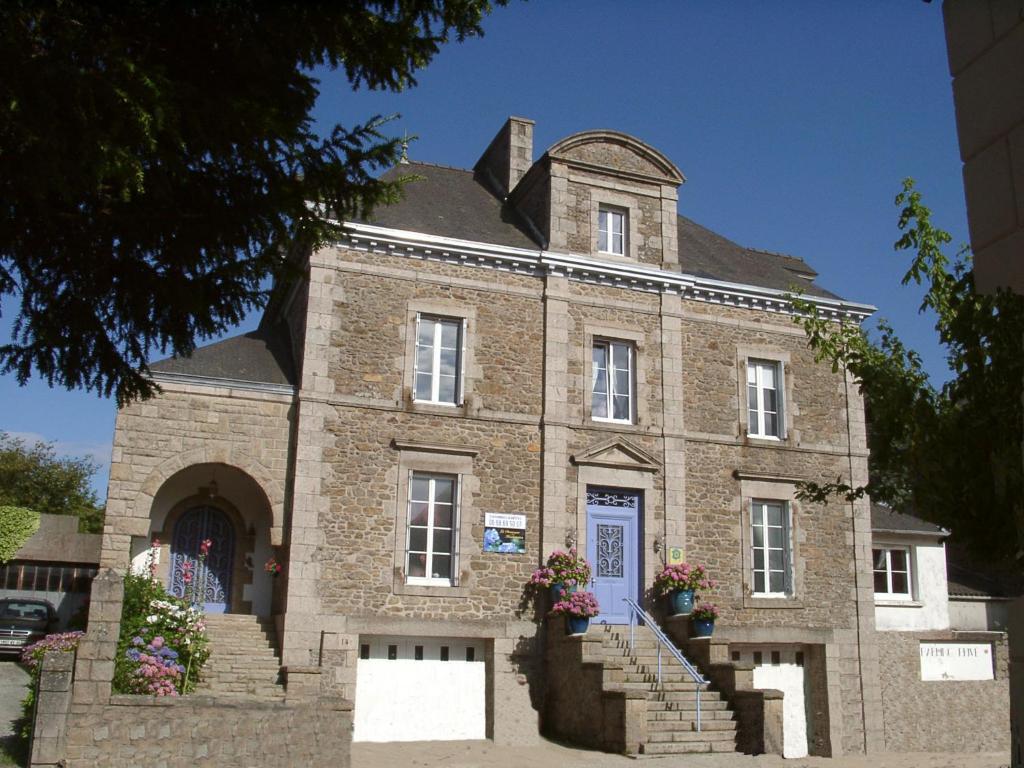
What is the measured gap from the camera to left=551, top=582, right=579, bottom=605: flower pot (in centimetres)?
1502

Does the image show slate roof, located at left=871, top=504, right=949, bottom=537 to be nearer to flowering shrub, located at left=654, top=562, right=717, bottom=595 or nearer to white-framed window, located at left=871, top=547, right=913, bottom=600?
white-framed window, located at left=871, top=547, right=913, bottom=600

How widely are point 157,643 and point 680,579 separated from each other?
25.2 ft

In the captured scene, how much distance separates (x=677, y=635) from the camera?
1537cm

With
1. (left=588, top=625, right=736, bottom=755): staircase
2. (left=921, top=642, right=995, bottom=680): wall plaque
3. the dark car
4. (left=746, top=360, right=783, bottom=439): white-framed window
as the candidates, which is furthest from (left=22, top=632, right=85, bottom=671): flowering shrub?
(left=921, top=642, right=995, bottom=680): wall plaque

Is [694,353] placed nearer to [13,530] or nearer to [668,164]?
[668,164]

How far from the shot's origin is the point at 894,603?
18.6m

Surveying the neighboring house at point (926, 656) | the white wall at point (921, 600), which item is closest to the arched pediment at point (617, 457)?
the neighboring house at point (926, 656)

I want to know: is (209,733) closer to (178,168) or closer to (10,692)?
(10,692)

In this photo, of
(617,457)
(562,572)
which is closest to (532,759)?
(562,572)

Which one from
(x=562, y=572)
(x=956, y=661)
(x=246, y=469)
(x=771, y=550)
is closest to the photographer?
(x=246, y=469)

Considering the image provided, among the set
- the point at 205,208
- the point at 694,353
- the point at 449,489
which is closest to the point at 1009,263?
the point at 205,208

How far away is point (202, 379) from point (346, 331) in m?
2.19

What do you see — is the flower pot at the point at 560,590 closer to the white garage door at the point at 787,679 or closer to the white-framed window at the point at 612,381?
the white-framed window at the point at 612,381

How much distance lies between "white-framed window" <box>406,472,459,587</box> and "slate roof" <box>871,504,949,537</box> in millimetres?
8349
